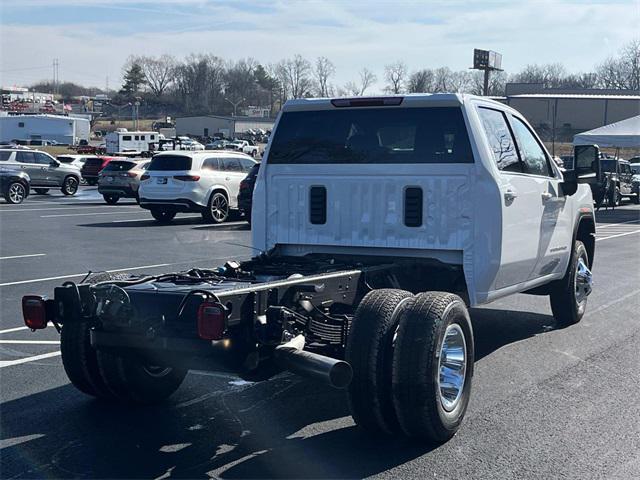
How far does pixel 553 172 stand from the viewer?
8383mm

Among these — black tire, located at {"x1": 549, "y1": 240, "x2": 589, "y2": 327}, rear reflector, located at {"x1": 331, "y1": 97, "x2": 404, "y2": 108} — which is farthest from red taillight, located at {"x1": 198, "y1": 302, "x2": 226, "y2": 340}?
black tire, located at {"x1": 549, "y1": 240, "x2": 589, "y2": 327}

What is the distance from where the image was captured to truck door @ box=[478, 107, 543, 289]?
6906 mm

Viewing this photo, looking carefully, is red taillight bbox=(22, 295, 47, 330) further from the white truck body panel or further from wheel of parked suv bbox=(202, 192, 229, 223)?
wheel of parked suv bbox=(202, 192, 229, 223)

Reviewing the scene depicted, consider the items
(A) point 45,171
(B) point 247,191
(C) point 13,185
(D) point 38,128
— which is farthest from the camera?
(D) point 38,128

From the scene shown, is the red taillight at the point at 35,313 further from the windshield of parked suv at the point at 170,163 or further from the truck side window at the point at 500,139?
the windshield of parked suv at the point at 170,163

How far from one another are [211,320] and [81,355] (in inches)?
55.9

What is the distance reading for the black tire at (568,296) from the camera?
878 centimetres

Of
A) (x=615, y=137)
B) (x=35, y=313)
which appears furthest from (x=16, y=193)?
(x=35, y=313)

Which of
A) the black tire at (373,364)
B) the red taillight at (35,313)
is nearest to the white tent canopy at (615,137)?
the black tire at (373,364)

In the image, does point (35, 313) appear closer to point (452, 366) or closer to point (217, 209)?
point (452, 366)

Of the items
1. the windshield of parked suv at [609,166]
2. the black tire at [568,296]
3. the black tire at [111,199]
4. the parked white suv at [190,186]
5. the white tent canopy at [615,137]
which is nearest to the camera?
the black tire at [568,296]

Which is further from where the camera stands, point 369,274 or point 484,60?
point 484,60

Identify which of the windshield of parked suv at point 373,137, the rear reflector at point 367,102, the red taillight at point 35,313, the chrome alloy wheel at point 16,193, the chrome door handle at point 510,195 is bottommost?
the chrome alloy wheel at point 16,193

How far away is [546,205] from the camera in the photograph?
7914mm
